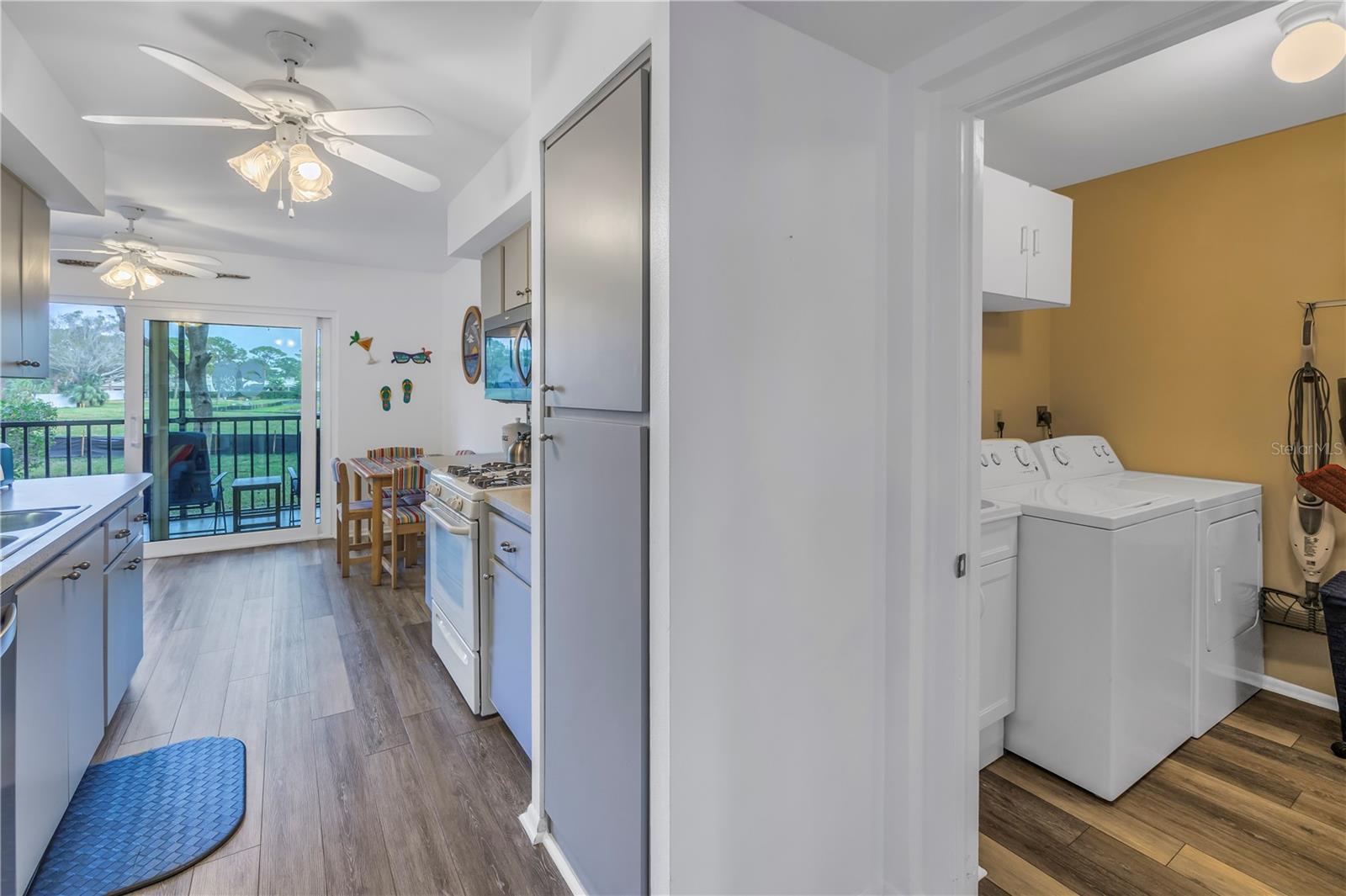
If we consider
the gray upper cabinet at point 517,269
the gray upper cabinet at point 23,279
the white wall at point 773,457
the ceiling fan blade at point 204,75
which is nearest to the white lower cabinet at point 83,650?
the gray upper cabinet at point 23,279

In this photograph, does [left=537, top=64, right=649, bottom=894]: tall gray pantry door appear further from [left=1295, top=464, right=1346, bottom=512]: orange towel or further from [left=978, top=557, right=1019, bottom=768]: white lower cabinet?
[left=1295, top=464, right=1346, bottom=512]: orange towel

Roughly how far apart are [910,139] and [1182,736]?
7.77 ft

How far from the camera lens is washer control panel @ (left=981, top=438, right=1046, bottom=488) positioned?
2.54 metres

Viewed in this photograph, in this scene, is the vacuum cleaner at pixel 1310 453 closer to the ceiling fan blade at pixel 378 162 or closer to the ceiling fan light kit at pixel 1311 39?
the ceiling fan light kit at pixel 1311 39

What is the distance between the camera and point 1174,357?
2957 mm

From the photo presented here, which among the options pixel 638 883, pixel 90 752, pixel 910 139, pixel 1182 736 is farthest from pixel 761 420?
pixel 90 752

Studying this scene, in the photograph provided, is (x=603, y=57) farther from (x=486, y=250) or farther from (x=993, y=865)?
(x=993, y=865)

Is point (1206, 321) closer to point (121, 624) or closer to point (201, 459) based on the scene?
point (121, 624)

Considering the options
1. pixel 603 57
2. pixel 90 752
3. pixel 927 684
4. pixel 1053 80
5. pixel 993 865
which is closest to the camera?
pixel 1053 80

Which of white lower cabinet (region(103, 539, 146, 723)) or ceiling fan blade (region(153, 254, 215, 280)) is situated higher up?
ceiling fan blade (region(153, 254, 215, 280))

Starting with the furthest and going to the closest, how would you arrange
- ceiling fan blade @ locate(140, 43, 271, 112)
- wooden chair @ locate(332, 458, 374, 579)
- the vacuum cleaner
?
wooden chair @ locate(332, 458, 374, 579) → the vacuum cleaner → ceiling fan blade @ locate(140, 43, 271, 112)

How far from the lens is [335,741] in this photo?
2.33m

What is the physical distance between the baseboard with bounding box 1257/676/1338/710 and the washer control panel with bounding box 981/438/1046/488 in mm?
1330

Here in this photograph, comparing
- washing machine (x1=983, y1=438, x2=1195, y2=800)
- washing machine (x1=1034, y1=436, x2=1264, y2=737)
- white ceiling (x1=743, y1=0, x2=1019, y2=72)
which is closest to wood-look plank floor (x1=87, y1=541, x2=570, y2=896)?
washing machine (x1=983, y1=438, x2=1195, y2=800)
